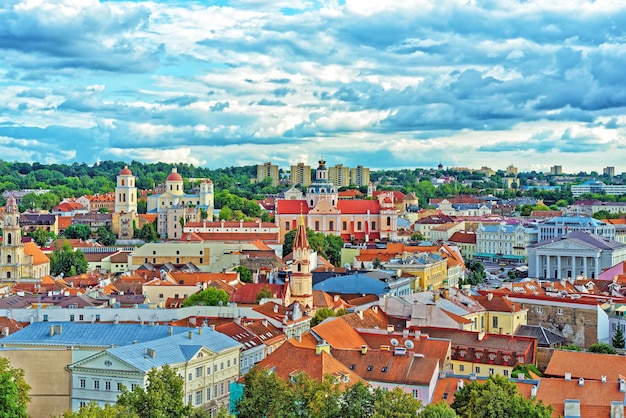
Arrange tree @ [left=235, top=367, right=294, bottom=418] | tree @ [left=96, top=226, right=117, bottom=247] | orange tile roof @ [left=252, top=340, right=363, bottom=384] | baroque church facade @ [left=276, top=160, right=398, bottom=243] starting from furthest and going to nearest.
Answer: baroque church facade @ [left=276, top=160, right=398, bottom=243] → tree @ [left=96, top=226, right=117, bottom=247] → orange tile roof @ [left=252, top=340, right=363, bottom=384] → tree @ [left=235, top=367, right=294, bottom=418]

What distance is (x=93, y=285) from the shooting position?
79.1 m

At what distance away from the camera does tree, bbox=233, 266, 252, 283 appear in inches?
3377

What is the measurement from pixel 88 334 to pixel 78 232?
9464cm

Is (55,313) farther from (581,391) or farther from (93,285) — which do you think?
(581,391)

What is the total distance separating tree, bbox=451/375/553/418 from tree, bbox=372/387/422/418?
2681mm

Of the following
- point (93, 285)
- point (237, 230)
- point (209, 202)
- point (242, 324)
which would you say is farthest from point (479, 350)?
point (209, 202)

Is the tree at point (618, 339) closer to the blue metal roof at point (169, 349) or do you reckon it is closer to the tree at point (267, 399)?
the blue metal roof at point (169, 349)

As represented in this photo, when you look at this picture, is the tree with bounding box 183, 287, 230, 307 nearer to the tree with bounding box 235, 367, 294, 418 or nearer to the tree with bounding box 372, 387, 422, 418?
the tree with bounding box 235, 367, 294, 418

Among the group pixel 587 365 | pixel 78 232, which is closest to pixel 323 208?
pixel 78 232

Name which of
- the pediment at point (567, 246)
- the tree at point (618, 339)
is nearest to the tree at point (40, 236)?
the pediment at point (567, 246)

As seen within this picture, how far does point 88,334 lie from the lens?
4578 cm

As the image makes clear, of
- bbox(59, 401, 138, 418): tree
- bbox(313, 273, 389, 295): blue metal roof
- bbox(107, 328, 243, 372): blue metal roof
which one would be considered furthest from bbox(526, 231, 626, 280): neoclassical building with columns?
bbox(59, 401, 138, 418): tree

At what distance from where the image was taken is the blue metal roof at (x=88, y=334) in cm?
4472

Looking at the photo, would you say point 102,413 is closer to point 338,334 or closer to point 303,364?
point 303,364
